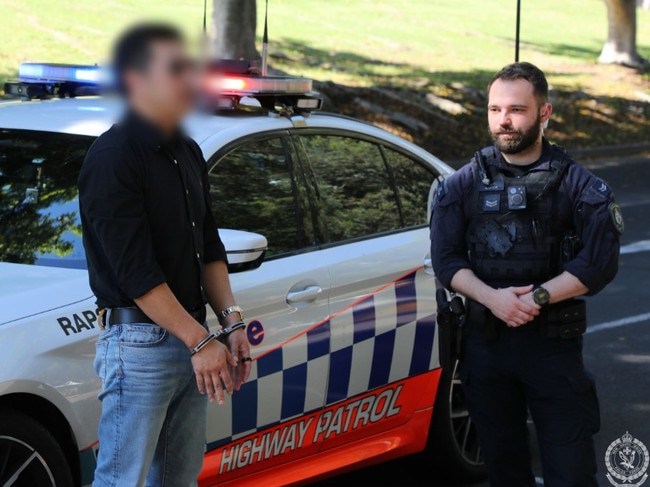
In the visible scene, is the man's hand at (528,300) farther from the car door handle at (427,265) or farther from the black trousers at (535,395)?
the car door handle at (427,265)

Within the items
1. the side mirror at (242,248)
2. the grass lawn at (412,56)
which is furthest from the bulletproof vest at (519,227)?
the grass lawn at (412,56)

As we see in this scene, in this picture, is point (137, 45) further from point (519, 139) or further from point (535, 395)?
point (535, 395)

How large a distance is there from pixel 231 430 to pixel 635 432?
265 cm

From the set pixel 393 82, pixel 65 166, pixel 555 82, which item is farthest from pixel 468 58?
pixel 65 166

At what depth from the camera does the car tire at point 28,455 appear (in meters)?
3.20

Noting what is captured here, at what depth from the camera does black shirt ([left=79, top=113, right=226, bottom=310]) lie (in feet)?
9.11

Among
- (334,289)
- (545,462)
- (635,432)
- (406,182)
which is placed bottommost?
(635,432)

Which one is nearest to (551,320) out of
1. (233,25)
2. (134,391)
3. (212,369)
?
(212,369)

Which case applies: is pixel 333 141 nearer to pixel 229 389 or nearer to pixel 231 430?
pixel 231 430

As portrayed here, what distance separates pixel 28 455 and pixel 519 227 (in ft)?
5.45

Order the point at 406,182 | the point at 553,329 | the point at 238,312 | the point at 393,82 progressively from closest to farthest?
the point at 238,312
the point at 553,329
the point at 406,182
the point at 393,82

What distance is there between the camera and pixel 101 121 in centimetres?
405

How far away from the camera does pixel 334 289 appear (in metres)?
4.17

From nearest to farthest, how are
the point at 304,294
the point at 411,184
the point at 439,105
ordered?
the point at 304,294, the point at 411,184, the point at 439,105
